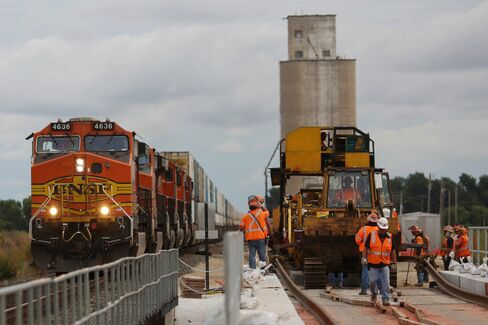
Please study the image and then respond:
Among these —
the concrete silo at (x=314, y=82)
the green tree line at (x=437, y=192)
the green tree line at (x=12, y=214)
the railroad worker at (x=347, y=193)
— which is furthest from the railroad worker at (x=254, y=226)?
the green tree line at (x=437, y=192)

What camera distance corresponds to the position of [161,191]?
29969mm

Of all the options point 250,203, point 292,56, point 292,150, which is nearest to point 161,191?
point 292,150

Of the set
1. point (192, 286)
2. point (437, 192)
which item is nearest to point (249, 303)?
point (192, 286)

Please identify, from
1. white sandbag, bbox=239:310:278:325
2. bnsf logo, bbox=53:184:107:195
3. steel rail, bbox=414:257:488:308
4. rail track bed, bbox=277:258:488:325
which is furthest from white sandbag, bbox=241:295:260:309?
bnsf logo, bbox=53:184:107:195

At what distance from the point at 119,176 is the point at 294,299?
601 centimetres

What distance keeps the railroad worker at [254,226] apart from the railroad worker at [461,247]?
8233 millimetres

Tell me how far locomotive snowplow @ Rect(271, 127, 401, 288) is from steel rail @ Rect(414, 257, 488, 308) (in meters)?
1.20

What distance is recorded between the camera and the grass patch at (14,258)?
3324 cm

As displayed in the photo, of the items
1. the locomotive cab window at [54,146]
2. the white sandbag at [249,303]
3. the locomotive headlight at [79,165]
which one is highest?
the locomotive cab window at [54,146]

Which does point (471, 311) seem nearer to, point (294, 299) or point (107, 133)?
point (294, 299)

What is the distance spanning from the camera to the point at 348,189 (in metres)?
24.3

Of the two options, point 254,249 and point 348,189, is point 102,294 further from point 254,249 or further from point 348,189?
point 348,189

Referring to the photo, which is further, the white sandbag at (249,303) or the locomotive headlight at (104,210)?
the locomotive headlight at (104,210)

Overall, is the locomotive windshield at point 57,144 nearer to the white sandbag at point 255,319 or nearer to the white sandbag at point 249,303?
the white sandbag at point 249,303
